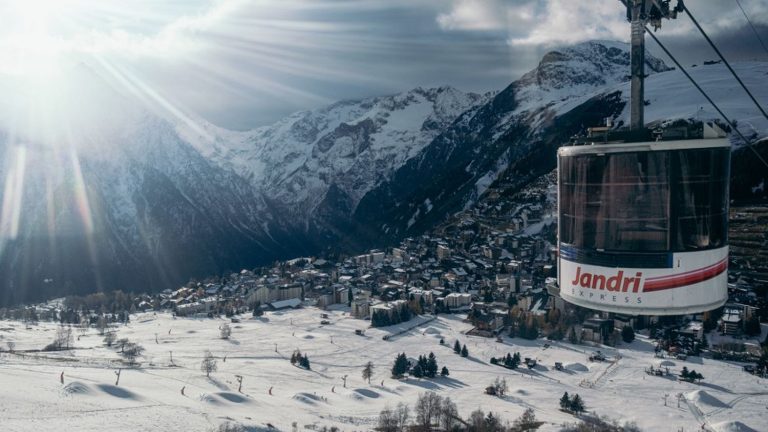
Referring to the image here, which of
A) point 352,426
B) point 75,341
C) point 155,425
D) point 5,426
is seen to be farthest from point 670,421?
point 75,341

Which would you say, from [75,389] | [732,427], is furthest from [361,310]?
[732,427]

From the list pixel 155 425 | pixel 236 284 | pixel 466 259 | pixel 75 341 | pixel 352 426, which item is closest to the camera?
pixel 155 425

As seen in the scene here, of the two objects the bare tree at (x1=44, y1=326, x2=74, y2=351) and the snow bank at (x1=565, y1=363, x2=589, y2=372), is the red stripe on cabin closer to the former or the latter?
the snow bank at (x1=565, y1=363, x2=589, y2=372)

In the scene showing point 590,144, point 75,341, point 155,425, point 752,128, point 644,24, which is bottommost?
point 75,341

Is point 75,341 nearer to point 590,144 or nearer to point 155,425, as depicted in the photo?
point 155,425

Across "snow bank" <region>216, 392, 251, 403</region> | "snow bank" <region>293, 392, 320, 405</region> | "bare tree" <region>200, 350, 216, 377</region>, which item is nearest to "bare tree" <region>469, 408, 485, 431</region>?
"snow bank" <region>293, 392, 320, 405</region>

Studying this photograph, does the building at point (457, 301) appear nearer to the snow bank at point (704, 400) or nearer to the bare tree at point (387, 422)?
the snow bank at point (704, 400)

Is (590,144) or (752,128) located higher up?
(752,128)

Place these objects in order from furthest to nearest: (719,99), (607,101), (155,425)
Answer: (607,101) → (719,99) → (155,425)
